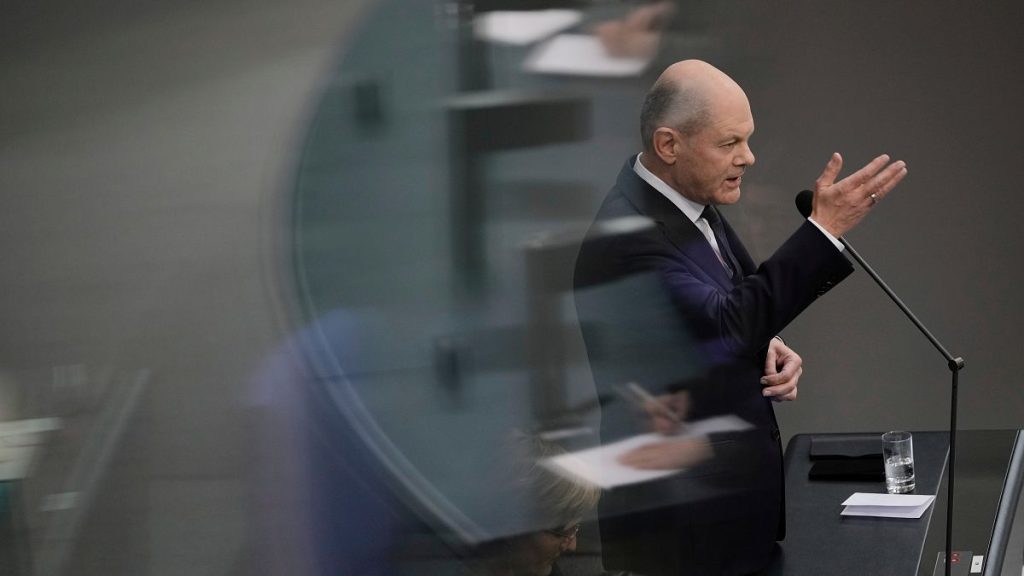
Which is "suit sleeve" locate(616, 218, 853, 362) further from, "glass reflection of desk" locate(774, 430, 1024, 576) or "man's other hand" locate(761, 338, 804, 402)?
"glass reflection of desk" locate(774, 430, 1024, 576)

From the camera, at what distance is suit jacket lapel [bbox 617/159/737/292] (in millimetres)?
2211

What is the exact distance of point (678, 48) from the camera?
3.08 metres

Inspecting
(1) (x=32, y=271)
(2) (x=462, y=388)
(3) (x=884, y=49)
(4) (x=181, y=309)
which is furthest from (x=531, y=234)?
(3) (x=884, y=49)

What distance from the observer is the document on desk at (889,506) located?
86.5 inches

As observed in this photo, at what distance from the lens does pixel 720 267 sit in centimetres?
224

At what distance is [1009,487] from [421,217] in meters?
1.31

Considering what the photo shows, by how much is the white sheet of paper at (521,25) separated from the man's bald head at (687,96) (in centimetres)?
22

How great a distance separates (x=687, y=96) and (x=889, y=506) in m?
0.83

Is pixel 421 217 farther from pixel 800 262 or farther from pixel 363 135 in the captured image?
pixel 800 262

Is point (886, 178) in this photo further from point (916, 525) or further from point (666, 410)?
point (666, 410)

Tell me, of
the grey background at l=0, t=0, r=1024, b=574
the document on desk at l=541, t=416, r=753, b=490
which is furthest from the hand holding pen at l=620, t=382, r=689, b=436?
the grey background at l=0, t=0, r=1024, b=574

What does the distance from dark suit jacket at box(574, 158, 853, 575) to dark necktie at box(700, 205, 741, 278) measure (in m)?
0.03

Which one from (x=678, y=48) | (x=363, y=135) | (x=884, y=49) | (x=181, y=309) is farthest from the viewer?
(x=884, y=49)

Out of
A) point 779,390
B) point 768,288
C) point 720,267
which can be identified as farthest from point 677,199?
point 779,390
